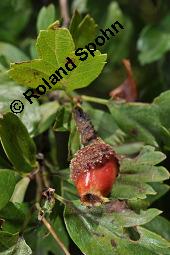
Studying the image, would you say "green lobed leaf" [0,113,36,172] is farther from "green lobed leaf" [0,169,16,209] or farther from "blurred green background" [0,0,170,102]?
"blurred green background" [0,0,170,102]

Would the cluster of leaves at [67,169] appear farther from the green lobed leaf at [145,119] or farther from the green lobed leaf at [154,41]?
the green lobed leaf at [154,41]

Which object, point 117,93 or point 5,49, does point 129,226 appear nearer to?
point 117,93

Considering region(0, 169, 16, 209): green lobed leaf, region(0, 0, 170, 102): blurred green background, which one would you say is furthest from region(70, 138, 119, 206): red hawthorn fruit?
region(0, 0, 170, 102): blurred green background

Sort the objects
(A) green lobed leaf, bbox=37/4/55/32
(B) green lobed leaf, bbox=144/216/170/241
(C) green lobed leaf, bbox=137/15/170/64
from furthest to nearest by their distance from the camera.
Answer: (C) green lobed leaf, bbox=137/15/170/64 < (A) green lobed leaf, bbox=37/4/55/32 < (B) green lobed leaf, bbox=144/216/170/241

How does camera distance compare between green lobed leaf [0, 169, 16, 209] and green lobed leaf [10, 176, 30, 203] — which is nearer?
green lobed leaf [0, 169, 16, 209]

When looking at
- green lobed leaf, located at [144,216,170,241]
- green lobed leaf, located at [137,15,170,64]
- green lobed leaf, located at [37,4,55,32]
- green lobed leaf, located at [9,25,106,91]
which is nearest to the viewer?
green lobed leaf, located at [9,25,106,91]

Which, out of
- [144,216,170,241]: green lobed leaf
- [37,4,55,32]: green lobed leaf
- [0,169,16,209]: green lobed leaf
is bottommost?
[144,216,170,241]: green lobed leaf

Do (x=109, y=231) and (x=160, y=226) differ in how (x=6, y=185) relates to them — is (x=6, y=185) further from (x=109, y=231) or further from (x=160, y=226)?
(x=160, y=226)

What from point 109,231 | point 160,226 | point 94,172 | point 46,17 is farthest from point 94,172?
point 46,17
